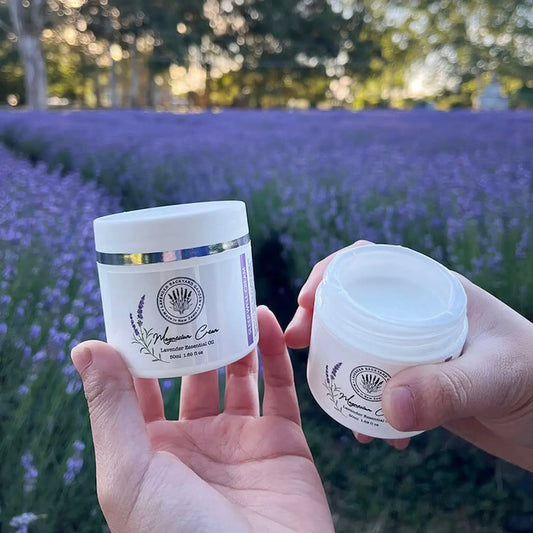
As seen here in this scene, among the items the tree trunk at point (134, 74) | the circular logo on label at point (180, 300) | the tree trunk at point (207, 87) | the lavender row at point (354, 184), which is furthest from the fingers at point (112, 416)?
the tree trunk at point (207, 87)

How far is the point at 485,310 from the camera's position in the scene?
1.15m

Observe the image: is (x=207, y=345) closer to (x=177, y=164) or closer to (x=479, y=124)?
(x=177, y=164)

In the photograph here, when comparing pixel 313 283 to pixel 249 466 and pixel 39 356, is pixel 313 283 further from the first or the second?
pixel 39 356

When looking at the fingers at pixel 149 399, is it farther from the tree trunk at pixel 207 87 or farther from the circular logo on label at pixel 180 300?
the tree trunk at pixel 207 87

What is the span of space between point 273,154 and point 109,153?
1042 millimetres

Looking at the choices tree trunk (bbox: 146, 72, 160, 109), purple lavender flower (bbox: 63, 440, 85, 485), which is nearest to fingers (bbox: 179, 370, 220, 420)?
purple lavender flower (bbox: 63, 440, 85, 485)

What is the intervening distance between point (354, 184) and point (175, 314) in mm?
1711

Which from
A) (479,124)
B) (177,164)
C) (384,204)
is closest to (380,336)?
(384,204)

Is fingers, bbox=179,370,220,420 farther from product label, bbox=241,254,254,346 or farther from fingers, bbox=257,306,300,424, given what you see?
product label, bbox=241,254,254,346

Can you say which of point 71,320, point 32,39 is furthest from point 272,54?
point 71,320

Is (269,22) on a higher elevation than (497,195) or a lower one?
higher

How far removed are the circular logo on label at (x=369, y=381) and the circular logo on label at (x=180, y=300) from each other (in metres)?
0.30

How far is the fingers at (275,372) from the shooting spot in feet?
4.39

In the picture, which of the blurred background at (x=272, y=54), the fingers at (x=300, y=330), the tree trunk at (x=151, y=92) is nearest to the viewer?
the fingers at (x=300, y=330)
